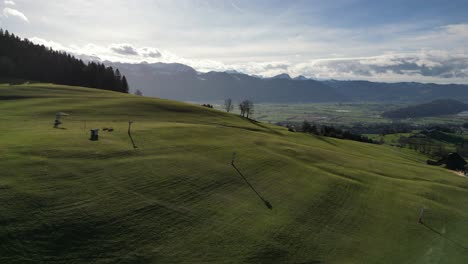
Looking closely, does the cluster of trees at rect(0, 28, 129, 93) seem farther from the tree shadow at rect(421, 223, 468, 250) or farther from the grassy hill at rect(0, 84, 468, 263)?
the tree shadow at rect(421, 223, 468, 250)

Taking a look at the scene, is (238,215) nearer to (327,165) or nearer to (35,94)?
(327,165)

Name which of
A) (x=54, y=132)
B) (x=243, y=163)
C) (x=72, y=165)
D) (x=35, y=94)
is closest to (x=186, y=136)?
(x=243, y=163)

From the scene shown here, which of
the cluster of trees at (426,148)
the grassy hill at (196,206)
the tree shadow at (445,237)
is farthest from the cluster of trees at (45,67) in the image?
the cluster of trees at (426,148)

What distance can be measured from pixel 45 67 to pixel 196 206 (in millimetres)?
141468

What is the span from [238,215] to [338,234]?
8.99 m

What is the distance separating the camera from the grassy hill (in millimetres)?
17828

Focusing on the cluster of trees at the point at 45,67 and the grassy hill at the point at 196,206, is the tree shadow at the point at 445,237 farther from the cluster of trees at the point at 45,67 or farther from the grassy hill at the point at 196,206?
the cluster of trees at the point at 45,67

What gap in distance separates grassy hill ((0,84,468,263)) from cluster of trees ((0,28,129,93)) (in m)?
101

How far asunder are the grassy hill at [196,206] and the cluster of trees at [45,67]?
330 feet

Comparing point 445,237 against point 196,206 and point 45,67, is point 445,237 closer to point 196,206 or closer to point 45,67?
point 196,206

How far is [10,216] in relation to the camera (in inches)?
686

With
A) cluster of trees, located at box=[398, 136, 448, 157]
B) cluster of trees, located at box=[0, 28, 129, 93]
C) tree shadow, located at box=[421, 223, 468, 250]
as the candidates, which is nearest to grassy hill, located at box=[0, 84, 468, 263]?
tree shadow, located at box=[421, 223, 468, 250]

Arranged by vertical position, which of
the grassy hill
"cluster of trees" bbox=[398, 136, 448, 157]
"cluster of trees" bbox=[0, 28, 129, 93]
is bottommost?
"cluster of trees" bbox=[398, 136, 448, 157]

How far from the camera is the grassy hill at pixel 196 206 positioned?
702 inches
